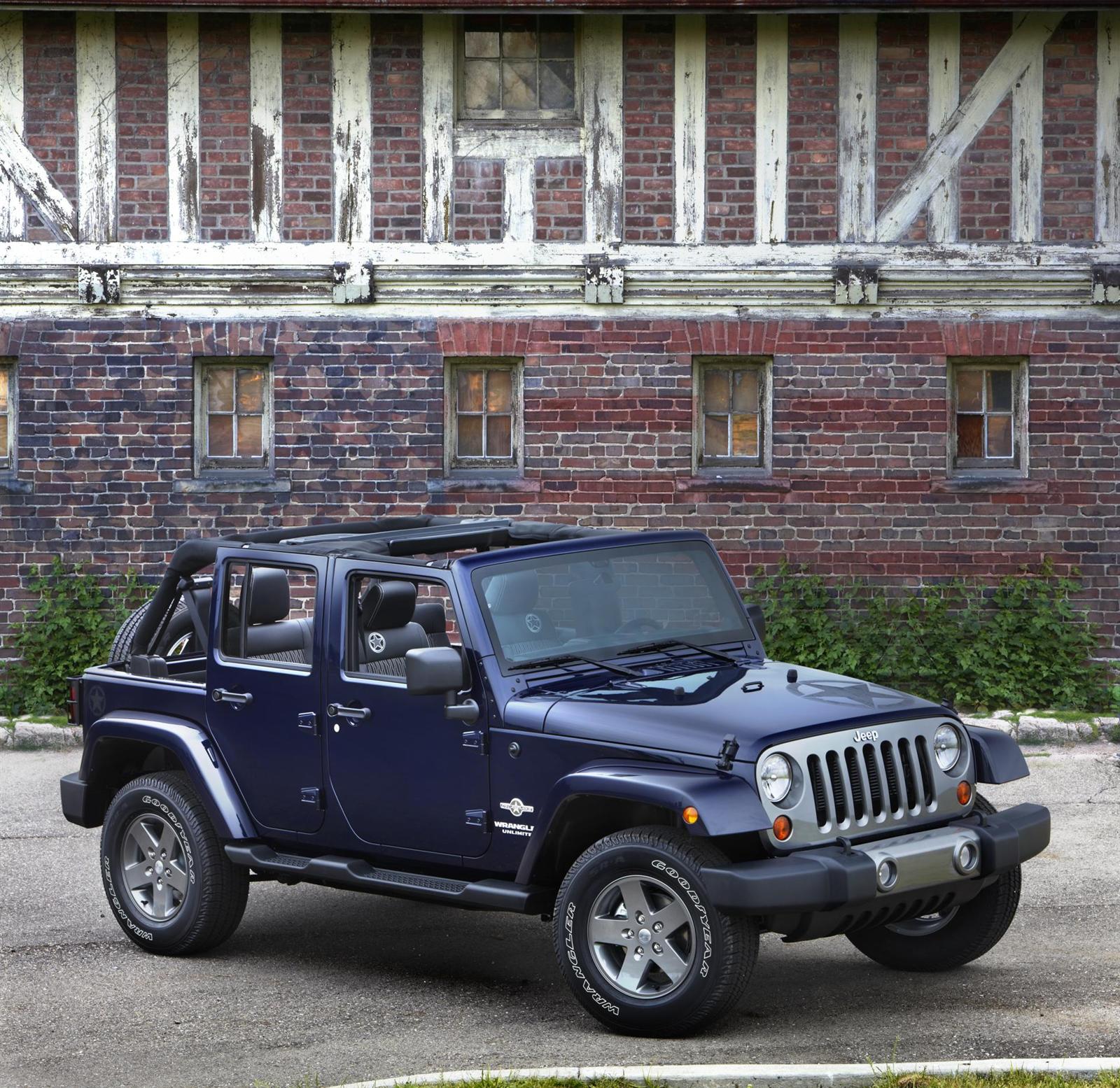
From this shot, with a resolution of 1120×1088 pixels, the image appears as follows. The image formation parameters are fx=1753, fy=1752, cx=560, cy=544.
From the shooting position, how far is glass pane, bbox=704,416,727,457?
48.9ft

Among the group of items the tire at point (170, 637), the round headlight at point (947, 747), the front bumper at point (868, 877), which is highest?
the tire at point (170, 637)

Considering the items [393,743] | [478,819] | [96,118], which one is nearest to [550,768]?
[478,819]

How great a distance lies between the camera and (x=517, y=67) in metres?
14.8

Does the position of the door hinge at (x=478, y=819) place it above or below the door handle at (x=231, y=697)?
below

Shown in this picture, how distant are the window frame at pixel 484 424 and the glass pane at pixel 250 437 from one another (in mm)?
1608

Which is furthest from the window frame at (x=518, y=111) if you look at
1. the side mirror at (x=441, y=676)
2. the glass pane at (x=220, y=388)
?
the side mirror at (x=441, y=676)

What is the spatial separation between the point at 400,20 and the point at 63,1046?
33.6ft

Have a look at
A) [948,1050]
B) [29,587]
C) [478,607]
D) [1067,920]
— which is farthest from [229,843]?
[29,587]

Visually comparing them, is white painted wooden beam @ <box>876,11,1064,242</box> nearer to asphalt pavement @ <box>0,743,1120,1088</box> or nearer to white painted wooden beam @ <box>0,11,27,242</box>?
asphalt pavement @ <box>0,743,1120,1088</box>

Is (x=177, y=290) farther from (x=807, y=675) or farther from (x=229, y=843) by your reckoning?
(x=807, y=675)

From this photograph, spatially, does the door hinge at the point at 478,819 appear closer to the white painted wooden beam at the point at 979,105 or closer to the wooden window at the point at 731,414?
the wooden window at the point at 731,414

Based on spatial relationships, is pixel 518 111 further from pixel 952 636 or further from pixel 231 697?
pixel 231 697

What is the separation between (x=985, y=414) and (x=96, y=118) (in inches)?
310

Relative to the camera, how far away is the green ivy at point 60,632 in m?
14.5
